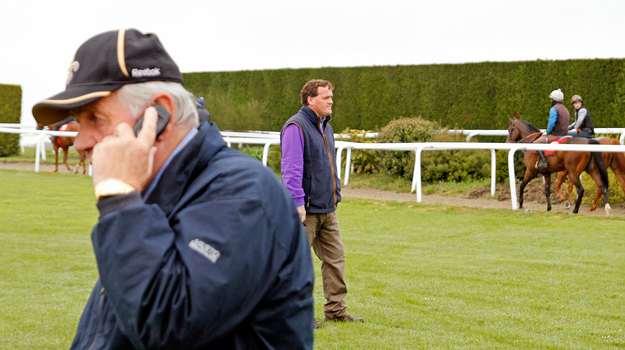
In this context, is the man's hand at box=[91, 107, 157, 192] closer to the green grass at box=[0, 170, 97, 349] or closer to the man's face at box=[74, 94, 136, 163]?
the man's face at box=[74, 94, 136, 163]

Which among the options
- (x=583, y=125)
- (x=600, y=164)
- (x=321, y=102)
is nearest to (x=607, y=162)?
(x=600, y=164)

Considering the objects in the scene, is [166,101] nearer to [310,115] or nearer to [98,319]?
[98,319]

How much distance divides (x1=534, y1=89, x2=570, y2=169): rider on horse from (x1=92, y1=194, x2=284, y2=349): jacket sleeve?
12504 millimetres

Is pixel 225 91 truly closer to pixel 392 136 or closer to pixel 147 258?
pixel 392 136

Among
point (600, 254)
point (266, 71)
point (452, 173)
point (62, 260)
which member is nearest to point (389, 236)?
point (600, 254)

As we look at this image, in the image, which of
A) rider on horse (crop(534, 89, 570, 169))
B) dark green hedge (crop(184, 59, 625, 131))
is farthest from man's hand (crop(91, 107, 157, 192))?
dark green hedge (crop(184, 59, 625, 131))

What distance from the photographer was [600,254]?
8234mm

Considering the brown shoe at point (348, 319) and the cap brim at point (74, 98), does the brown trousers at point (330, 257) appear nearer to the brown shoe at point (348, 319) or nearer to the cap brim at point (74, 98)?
the brown shoe at point (348, 319)

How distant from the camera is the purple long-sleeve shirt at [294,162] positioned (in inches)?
218

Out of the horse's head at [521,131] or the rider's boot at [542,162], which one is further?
the horse's head at [521,131]

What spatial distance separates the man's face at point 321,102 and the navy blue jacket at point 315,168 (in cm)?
5

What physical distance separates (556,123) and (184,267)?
1320 cm

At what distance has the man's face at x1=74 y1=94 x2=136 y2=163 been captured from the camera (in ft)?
4.97

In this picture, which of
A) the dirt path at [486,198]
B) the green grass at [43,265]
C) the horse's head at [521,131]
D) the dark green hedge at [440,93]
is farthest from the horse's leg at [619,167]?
the green grass at [43,265]
